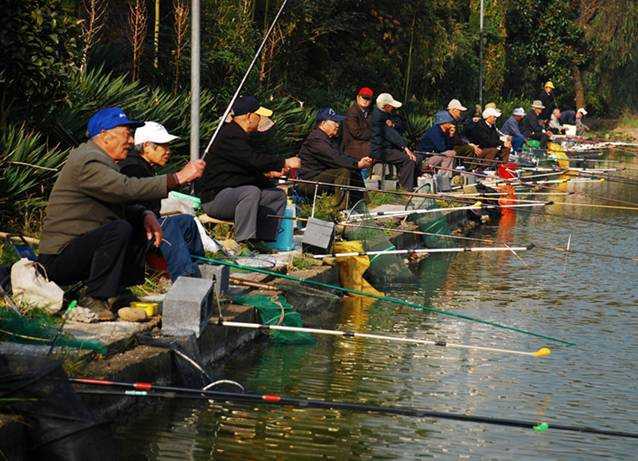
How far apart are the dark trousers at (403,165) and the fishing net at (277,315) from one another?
965cm

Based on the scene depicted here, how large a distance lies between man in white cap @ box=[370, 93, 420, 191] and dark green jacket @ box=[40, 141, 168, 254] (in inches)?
451

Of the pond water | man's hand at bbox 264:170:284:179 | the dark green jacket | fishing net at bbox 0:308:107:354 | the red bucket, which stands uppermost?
the dark green jacket

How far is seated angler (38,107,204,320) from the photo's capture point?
8.66 metres

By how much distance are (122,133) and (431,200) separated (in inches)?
310

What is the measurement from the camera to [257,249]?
13031mm

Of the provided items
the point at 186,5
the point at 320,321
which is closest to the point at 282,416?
the point at 320,321

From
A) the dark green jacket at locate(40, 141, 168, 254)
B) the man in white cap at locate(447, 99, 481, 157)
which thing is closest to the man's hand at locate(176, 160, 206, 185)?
the dark green jacket at locate(40, 141, 168, 254)

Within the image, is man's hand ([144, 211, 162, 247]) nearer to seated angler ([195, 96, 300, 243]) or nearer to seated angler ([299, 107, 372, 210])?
seated angler ([195, 96, 300, 243])

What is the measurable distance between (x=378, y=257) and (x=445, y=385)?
4.63m

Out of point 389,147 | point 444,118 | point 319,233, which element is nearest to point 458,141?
point 444,118

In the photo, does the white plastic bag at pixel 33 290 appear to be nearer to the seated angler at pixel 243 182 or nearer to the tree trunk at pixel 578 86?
the seated angler at pixel 243 182

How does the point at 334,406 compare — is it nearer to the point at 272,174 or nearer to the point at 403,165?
the point at 272,174

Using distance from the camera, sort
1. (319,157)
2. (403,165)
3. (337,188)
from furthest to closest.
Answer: (403,165), (319,157), (337,188)

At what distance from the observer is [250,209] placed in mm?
12594
